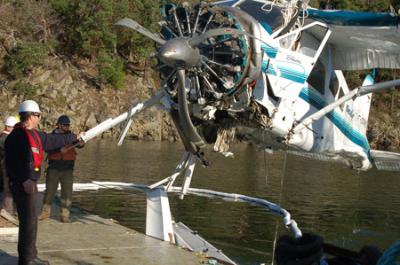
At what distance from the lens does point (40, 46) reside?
1877 inches

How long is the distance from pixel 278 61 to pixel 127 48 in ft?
163

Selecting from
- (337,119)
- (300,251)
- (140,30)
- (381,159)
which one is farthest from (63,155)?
(381,159)

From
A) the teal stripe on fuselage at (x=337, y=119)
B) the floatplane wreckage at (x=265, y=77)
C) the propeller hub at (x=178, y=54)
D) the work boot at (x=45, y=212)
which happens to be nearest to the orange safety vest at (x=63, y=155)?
the floatplane wreckage at (x=265, y=77)

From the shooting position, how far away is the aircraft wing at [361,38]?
30.0ft

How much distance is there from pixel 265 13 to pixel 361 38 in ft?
6.12

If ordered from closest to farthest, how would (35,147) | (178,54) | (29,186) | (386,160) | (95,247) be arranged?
(29,186)
(35,147)
(178,54)
(95,247)
(386,160)

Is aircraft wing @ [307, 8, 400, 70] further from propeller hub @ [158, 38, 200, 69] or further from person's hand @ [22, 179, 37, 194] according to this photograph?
person's hand @ [22, 179, 37, 194]

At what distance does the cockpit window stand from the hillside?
116 ft

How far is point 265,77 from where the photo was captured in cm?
813

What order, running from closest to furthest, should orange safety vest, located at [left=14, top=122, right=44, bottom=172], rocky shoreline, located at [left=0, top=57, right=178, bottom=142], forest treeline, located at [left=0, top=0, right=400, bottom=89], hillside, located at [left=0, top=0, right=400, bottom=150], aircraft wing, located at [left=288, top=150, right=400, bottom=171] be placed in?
orange safety vest, located at [left=14, top=122, right=44, bottom=172] → aircraft wing, located at [left=288, top=150, right=400, bottom=171] → rocky shoreline, located at [left=0, top=57, right=178, bottom=142] → hillside, located at [left=0, top=0, right=400, bottom=150] → forest treeline, located at [left=0, top=0, right=400, bottom=89]

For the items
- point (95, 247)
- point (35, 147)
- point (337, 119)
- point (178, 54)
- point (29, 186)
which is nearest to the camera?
point (29, 186)

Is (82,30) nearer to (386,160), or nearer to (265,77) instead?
(386,160)

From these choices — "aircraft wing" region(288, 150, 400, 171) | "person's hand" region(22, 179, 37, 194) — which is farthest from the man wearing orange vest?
"aircraft wing" region(288, 150, 400, 171)

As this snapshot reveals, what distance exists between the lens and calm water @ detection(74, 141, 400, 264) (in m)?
12.1
